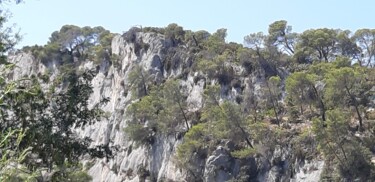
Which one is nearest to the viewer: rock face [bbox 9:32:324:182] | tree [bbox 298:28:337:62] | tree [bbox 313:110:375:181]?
tree [bbox 313:110:375:181]

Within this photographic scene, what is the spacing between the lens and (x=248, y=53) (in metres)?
52.8

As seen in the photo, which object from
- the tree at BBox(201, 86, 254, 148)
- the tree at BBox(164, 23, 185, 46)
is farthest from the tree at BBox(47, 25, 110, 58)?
the tree at BBox(201, 86, 254, 148)

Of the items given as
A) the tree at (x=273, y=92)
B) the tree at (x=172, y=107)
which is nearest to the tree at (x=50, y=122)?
the tree at (x=273, y=92)

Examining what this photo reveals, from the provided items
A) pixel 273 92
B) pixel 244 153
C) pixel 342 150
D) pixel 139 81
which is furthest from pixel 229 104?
pixel 139 81

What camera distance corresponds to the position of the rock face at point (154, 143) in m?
37.8

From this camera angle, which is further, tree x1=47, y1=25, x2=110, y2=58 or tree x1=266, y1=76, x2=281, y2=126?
tree x1=47, y1=25, x2=110, y2=58

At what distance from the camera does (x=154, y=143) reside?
49.1 meters

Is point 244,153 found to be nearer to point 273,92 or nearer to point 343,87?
point 343,87

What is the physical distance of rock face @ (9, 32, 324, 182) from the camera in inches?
1490

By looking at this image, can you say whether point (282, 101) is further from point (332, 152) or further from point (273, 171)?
point (332, 152)

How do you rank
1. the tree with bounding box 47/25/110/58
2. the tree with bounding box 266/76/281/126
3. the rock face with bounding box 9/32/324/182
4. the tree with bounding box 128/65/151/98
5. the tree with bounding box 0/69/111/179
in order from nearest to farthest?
the tree with bounding box 0/69/111/179
the rock face with bounding box 9/32/324/182
the tree with bounding box 266/76/281/126
the tree with bounding box 128/65/151/98
the tree with bounding box 47/25/110/58

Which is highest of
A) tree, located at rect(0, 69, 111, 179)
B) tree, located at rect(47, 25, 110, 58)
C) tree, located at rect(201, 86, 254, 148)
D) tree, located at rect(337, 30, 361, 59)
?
tree, located at rect(47, 25, 110, 58)

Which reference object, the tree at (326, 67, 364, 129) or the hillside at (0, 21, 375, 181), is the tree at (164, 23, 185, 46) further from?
the tree at (326, 67, 364, 129)

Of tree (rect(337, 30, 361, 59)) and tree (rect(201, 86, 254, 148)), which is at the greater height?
tree (rect(337, 30, 361, 59))
